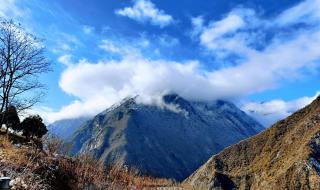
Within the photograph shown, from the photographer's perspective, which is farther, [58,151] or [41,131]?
[41,131]

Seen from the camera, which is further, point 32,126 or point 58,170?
point 32,126

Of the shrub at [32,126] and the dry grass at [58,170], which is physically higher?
the shrub at [32,126]

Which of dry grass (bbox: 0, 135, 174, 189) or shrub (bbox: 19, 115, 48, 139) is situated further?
shrub (bbox: 19, 115, 48, 139)

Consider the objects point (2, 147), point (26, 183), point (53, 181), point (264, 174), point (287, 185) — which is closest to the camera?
point (26, 183)

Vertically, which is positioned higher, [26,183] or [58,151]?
[58,151]

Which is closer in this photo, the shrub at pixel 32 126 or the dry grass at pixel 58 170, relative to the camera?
the dry grass at pixel 58 170

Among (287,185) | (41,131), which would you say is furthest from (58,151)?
(287,185)

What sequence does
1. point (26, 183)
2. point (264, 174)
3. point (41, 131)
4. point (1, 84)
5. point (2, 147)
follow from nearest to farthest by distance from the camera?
point (26, 183)
point (2, 147)
point (1, 84)
point (41, 131)
point (264, 174)

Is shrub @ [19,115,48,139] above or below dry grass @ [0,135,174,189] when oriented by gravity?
above

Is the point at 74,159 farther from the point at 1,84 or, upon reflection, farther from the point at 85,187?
the point at 1,84

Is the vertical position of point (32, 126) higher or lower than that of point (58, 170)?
higher

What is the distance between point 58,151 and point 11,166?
3.05 metres

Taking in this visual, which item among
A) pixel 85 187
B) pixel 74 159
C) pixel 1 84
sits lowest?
pixel 85 187

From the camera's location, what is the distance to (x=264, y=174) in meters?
199
